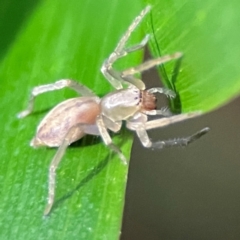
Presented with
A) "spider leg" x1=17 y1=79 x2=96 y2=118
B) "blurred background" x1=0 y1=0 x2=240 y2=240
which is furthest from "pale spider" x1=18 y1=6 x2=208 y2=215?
"blurred background" x1=0 y1=0 x2=240 y2=240

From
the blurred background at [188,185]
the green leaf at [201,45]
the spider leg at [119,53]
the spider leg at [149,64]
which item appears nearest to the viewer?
the green leaf at [201,45]

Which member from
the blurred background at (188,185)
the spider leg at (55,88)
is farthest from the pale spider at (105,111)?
the blurred background at (188,185)

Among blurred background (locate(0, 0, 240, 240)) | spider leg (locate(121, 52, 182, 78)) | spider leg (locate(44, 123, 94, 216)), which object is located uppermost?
spider leg (locate(121, 52, 182, 78))

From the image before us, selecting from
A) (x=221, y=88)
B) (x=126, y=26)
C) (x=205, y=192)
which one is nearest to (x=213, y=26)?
(x=221, y=88)

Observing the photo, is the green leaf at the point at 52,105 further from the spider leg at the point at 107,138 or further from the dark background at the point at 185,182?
the dark background at the point at 185,182

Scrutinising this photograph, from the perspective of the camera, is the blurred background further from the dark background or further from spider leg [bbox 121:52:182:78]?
spider leg [bbox 121:52:182:78]
